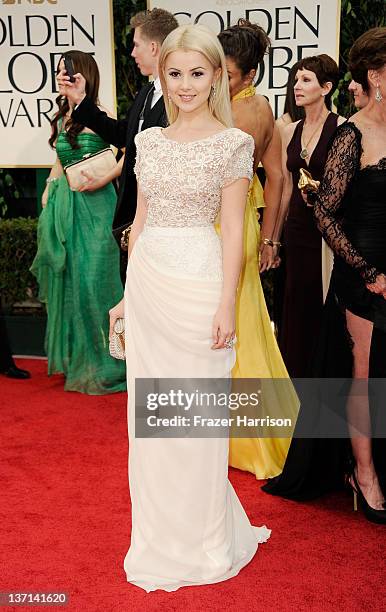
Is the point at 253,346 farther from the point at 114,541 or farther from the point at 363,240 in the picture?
the point at 114,541

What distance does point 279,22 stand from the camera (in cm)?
555

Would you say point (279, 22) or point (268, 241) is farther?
point (279, 22)

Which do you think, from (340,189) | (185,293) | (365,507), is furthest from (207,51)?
(365,507)

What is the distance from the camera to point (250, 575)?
2.84 metres

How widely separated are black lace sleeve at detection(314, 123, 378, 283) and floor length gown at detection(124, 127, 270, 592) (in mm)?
615

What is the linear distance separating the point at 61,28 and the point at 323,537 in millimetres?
4246

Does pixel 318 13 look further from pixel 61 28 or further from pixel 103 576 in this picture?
pixel 103 576

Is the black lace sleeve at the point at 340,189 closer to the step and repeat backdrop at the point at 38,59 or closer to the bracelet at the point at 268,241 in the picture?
the bracelet at the point at 268,241

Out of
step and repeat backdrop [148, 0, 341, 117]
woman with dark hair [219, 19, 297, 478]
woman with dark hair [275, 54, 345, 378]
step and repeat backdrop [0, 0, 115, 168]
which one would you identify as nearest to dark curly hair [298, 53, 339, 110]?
woman with dark hair [275, 54, 345, 378]

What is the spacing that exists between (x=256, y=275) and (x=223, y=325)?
4.19 feet

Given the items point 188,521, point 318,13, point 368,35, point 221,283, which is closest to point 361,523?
point 188,521

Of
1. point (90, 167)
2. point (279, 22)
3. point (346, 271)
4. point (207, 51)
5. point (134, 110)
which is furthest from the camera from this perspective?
point (279, 22)

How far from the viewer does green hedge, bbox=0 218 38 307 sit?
615cm

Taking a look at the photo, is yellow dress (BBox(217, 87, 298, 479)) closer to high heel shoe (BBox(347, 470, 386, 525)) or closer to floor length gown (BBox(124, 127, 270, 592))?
high heel shoe (BBox(347, 470, 386, 525))
